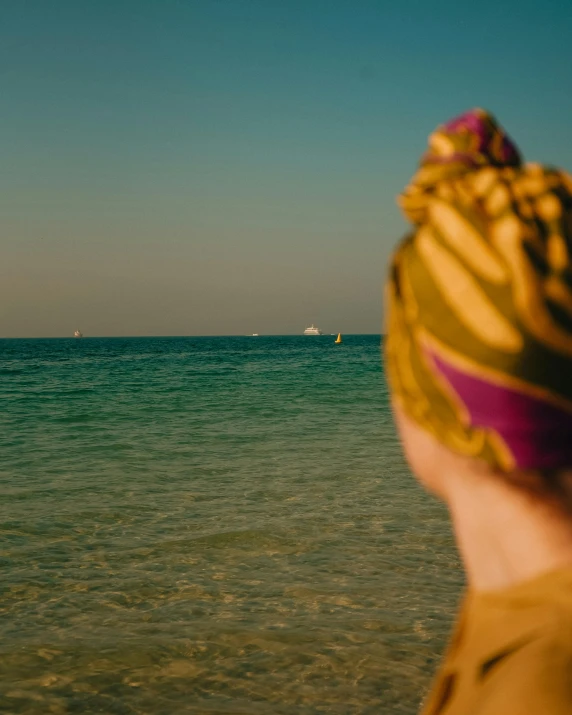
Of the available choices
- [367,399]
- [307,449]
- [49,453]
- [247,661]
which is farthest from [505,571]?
[367,399]

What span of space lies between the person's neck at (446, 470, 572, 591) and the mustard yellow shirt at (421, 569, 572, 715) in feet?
0.07

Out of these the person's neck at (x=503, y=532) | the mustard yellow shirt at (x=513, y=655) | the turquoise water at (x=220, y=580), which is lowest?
the turquoise water at (x=220, y=580)

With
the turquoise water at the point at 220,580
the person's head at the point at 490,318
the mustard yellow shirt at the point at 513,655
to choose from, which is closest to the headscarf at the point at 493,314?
the person's head at the point at 490,318

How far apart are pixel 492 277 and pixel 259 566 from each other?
17.3 ft

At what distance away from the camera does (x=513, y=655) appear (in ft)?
2.70

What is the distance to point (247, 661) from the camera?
429 centimetres

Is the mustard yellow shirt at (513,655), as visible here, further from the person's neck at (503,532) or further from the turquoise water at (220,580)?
the turquoise water at (220,580)

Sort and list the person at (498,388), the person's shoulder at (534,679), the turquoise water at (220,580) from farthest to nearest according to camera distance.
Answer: the turquoise water at (220,580) < the person at (498,388) < the person's shoulder at (534,679)

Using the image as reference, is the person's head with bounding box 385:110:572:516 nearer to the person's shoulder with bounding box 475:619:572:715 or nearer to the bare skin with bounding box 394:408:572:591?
the bare skin with bounding box 394:408:572:591

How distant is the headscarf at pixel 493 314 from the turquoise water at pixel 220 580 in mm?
3287

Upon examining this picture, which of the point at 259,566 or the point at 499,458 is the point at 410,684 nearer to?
the point at 259,566

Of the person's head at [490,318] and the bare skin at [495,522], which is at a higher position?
the person's head at [490,318]

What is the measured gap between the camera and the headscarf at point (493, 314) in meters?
0.92

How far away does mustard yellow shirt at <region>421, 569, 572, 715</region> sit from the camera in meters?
0.72
